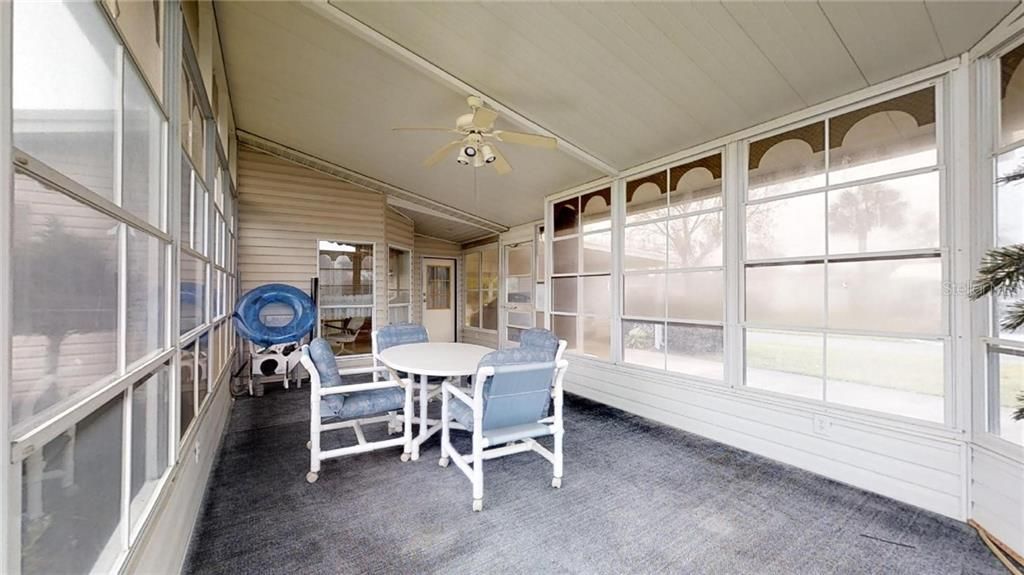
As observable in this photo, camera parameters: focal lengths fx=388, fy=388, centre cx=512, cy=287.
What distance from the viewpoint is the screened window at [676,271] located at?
3.49m

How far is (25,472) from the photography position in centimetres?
77

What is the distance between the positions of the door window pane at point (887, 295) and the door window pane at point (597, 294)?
2191 mm

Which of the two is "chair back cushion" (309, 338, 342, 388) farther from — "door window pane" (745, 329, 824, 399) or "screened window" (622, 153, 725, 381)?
"door window pane" (745, 329, 824, 399)

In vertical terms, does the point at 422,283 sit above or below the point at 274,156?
below

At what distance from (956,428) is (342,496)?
12.2 feet

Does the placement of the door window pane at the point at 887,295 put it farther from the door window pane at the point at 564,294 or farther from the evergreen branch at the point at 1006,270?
the door window pane at the point at 564,294

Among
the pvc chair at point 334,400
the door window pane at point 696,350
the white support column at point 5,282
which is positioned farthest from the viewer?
the door window pane at point 696,350

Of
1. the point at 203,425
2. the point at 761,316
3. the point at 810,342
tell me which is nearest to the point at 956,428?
the point at 810,342

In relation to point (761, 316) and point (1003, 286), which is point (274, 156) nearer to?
point (761, 316)

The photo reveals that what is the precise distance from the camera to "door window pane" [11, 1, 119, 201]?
0.75 meters

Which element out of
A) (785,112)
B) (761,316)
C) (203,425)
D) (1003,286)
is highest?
(785,112)

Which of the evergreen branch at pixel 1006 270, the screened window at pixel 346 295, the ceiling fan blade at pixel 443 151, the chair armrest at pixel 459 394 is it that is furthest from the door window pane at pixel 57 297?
the screened window at pixel 346 295

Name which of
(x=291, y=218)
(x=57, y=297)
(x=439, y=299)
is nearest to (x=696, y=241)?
(x=57, y=297)

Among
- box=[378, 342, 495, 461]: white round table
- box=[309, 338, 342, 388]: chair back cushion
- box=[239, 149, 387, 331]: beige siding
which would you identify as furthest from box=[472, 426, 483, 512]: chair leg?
box=[239, 149, 387, 331]: beige siding
